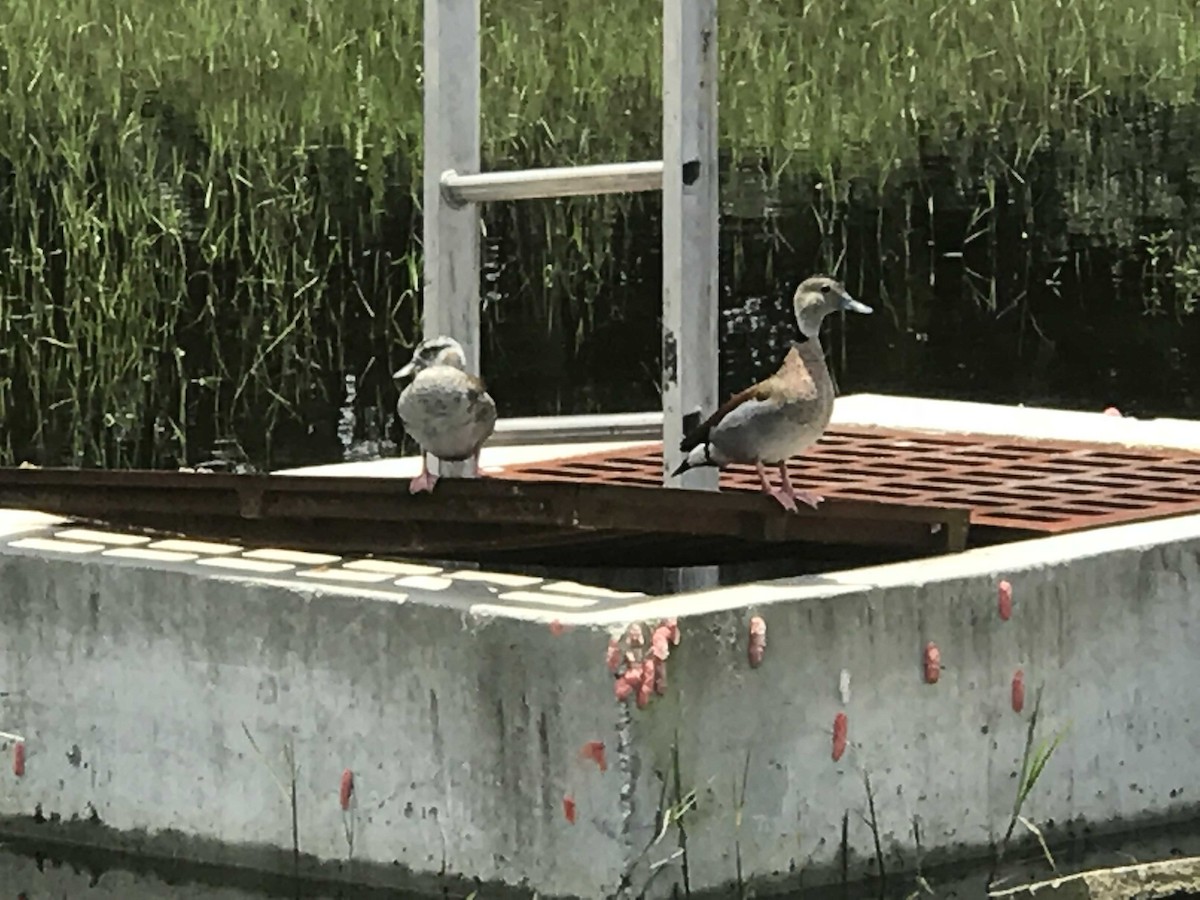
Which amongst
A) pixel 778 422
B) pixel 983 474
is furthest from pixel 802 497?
pixel 983 474

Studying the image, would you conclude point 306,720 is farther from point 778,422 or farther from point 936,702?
point 936,702

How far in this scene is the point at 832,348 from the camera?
41.0 ft

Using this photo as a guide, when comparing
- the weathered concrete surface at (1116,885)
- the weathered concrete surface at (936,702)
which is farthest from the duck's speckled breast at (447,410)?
the weathered concrete surface at (1116,885)

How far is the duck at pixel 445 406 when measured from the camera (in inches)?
262

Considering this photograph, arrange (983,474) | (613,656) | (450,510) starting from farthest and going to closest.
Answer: (983,474), (450,510), (613,656)

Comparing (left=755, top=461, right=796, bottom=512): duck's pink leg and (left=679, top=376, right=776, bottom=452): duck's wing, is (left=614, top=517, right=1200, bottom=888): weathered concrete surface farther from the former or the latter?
(left=679, top=376, right=776, bottom=452): duck's wing

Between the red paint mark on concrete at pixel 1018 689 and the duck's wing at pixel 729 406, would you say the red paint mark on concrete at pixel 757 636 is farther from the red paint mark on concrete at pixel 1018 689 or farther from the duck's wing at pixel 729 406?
the red paint mark on concrete at pixel 1018 689

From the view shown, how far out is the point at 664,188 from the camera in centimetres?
667

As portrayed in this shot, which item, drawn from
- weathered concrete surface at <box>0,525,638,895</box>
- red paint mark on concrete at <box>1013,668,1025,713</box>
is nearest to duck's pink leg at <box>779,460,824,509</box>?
red paint mark on concrete at <box>1013,668,1025,713</box>

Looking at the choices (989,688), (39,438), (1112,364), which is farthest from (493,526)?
(1112,364)

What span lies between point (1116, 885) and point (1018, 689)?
→ 1.41ft

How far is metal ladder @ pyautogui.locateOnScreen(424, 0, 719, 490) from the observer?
6.62 meters

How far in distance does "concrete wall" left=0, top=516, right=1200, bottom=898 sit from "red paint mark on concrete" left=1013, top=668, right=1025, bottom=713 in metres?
0.02

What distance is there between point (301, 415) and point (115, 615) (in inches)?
176
